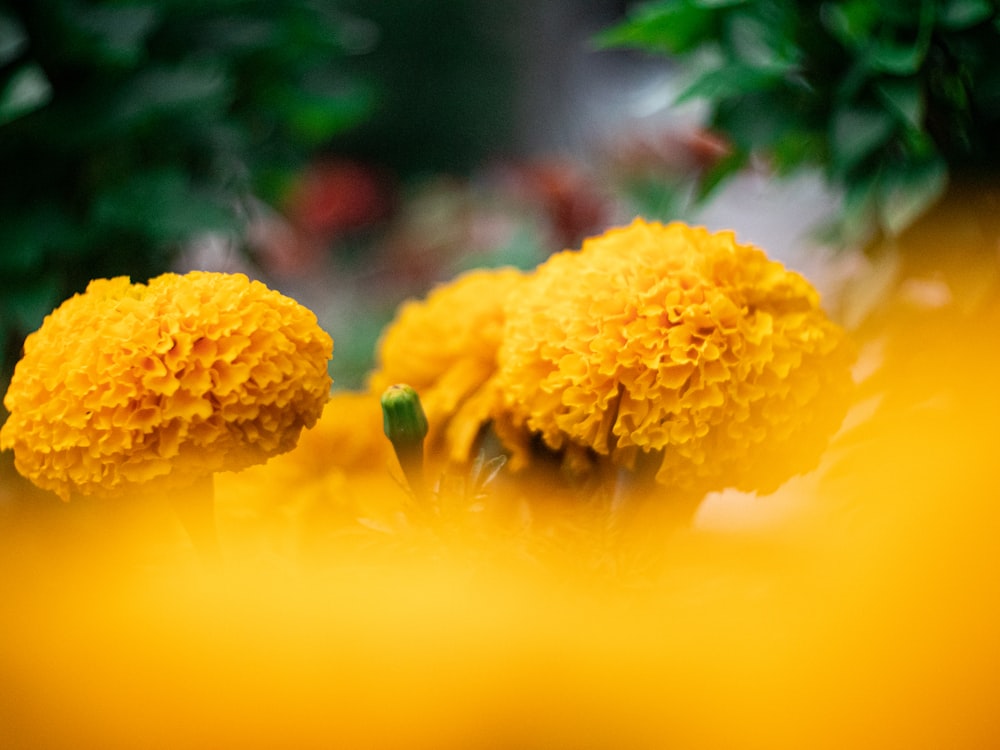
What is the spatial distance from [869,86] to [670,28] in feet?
0.57

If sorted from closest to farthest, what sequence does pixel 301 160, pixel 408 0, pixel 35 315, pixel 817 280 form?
pixel 35 315
pixel 817 280
pixel 301 160
pixel 408 0

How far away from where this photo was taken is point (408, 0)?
2428 mm

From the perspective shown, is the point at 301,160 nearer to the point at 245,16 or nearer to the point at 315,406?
the point at 245,16

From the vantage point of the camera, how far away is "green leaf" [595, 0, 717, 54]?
0.74 m

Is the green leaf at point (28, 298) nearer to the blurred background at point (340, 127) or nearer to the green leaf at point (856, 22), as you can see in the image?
the blurred background at point (340, 127)

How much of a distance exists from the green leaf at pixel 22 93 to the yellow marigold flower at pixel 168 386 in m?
0.45

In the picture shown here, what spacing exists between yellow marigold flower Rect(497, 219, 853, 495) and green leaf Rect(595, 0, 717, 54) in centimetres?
39

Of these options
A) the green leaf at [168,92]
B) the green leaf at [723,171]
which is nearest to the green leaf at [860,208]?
the green leaf at [723,171]

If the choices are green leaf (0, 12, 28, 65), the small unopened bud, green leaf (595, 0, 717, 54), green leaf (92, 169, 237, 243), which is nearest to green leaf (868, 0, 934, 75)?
green leaf (595, 0, 717, 54)

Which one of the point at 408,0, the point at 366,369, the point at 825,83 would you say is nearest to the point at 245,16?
the point at 366,369

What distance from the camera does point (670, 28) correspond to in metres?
0.77

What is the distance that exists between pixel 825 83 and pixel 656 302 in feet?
1.41

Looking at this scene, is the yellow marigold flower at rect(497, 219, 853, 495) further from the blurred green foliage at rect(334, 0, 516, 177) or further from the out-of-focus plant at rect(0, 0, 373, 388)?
the blurred green foliage at rect(334, 0, 516, 177)

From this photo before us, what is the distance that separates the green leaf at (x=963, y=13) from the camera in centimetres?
64
